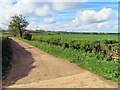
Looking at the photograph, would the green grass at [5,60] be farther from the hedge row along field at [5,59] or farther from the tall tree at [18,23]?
the tall tree at [18,23]

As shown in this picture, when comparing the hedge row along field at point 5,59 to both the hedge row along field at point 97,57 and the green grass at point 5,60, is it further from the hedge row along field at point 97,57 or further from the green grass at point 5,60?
the hedge row along field at point 97,57

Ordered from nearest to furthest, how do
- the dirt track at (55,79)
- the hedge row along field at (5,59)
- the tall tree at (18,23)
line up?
1. the dirt track at (55,79)
2. the hedge row along field at (5,59)
3. the tall tree at (18,23)

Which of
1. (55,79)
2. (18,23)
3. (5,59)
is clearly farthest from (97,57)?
(18,23)

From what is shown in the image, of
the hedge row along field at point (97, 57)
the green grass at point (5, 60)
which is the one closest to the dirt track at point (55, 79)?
the green grass at point (5, 60)

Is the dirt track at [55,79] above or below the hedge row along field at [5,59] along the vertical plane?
below

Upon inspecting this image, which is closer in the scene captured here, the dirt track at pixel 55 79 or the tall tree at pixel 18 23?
the dirt track at pixel 55 79

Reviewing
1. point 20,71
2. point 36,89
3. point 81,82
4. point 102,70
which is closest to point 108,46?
point 102,70

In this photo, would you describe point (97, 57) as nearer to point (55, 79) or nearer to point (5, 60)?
point (5, 60)

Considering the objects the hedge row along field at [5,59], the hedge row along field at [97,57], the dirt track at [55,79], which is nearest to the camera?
the dirt track at [55,79]

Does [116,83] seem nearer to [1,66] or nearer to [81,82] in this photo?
[81,82]

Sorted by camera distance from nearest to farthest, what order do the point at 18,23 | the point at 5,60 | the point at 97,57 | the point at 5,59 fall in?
the point at 5,60 < the point at 5,59 < the point at 97,57 < the point at 18,23

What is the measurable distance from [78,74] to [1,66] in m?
4.25

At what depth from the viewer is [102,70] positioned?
512 inches

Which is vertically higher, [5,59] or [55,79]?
[5,59]
